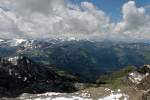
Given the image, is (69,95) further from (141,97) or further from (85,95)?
(141,97)

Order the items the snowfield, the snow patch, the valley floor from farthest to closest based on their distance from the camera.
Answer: the snowfield, the valley floor, the snow patch

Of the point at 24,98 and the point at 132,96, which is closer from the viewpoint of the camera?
the point at 132,96

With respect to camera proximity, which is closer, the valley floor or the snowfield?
the valley floor

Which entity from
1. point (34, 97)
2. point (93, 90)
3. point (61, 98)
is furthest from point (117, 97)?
point (34, 97)

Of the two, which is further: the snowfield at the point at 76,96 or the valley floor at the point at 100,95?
the snowfield at the point at 76,96

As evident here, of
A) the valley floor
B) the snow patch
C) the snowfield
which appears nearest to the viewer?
the snow patch

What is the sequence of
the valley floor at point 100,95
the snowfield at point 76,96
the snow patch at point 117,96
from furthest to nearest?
the snowfield at point 76,96 → the valley floor at point 100,95 → the snow patch at point 117,96

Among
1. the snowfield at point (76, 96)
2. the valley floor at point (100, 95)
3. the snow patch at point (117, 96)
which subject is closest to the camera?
the snow patch at point (117, 96)

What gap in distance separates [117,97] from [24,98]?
2455 cm

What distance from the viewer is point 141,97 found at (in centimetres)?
7906

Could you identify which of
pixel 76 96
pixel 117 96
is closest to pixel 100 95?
pixel 117 96

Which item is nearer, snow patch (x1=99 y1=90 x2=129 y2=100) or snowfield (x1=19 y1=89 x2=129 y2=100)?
snow patch (x1=99 y1=90 x2=129 y2=100)

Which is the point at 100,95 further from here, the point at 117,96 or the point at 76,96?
the point at 76,96

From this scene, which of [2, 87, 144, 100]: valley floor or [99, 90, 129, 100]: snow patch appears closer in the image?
[99, 90, 129, 100]: snow patch
